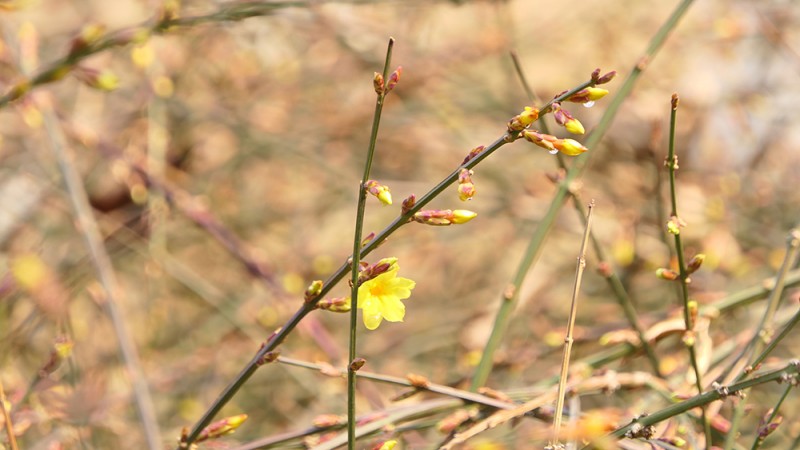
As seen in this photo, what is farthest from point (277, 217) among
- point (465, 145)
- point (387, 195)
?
point (387, 195)

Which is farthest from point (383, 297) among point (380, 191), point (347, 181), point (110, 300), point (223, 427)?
point (347, 181)

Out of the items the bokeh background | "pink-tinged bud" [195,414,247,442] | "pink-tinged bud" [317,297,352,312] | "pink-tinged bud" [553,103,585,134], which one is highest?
the bokeh background

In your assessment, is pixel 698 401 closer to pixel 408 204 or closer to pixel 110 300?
pixel 408 204

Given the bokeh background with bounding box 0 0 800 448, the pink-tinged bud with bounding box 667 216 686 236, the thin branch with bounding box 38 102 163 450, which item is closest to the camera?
the pink-tinged bud with bounding box 667 216 686 236

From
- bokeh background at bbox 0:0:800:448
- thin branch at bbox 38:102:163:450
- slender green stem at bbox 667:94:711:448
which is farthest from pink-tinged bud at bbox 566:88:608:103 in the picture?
bokeh background at bbox 0:0:800:448

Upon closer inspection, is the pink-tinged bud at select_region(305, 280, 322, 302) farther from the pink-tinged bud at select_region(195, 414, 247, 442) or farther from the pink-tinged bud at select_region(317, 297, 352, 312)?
the pink-tinged bud at select_region(195, 414, 247, 442)

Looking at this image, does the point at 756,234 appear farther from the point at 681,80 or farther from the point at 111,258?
the point at 111,258

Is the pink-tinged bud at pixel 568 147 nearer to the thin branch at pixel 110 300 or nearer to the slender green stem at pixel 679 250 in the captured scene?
the slender green stem at pixel 679 250
